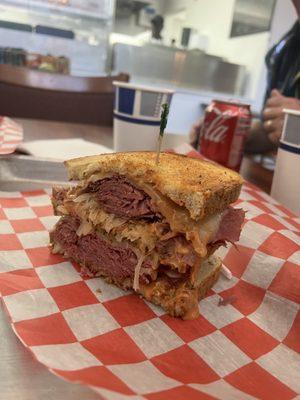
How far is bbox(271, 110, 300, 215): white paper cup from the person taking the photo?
132 centimetres

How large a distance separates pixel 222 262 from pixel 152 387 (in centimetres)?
55

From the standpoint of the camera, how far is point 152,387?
0.61 metres

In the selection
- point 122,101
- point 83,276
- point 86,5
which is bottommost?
point 83,276

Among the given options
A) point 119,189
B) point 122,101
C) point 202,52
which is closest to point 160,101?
point 122,101

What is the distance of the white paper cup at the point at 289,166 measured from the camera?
132 cm

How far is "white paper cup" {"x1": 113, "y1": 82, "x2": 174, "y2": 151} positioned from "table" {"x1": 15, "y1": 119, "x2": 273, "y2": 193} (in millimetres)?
325

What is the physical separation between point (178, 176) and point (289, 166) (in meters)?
0.62

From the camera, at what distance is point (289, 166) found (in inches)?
53.4

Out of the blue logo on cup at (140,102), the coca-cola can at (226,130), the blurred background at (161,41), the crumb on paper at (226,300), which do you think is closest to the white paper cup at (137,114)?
the blue logo on cup at (140,102)

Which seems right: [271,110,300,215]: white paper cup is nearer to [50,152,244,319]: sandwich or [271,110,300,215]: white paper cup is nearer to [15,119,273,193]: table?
[15,119,273,193]: table

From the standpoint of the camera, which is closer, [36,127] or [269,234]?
[269,234]

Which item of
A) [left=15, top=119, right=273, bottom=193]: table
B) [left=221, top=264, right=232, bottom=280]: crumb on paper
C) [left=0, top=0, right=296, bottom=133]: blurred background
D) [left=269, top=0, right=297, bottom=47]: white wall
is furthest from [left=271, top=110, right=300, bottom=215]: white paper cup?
[left=269, top=0, right=297, bottom=47]: white wall

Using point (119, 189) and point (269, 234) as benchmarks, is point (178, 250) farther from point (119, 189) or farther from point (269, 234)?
point (269, 234)

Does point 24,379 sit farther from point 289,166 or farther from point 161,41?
point 161,41
